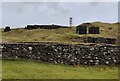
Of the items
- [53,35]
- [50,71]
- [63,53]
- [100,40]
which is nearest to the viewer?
[50,71]

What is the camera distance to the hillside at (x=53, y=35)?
123ft

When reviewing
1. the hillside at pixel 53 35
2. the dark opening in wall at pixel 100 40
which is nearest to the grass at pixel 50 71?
the hillside at pixel 53 35

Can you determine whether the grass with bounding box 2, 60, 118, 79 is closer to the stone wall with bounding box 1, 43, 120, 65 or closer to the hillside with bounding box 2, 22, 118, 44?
the stone wall with bounding box 1, 43, 120, 65

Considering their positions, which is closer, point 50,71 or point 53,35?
point 50,71

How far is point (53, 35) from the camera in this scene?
40812mm

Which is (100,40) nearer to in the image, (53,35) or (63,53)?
(53,35)

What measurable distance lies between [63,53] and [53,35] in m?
9.82

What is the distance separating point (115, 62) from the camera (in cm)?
3130

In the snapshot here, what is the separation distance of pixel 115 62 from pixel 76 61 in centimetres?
346

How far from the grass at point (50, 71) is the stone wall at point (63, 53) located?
3.32 feet

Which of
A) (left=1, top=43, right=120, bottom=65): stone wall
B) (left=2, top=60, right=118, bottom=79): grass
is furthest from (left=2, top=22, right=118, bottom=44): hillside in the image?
(left=2, top=60, right=118, bottom=79): grass

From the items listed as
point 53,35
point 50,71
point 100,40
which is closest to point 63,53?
point 50,71

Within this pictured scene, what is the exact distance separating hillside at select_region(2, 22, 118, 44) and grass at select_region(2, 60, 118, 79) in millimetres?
6117

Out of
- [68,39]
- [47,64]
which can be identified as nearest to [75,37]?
[68,39]
